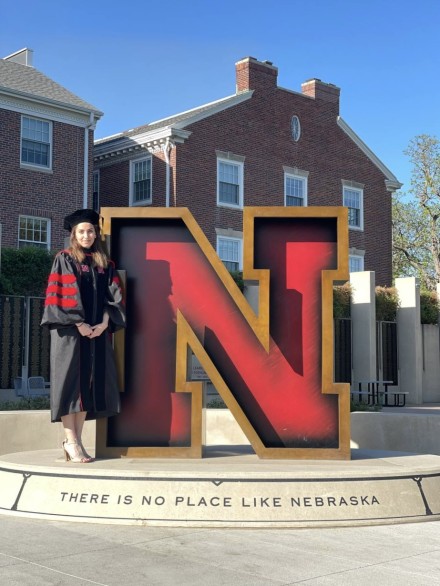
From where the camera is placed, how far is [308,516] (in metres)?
6.61

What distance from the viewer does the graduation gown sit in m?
7.64

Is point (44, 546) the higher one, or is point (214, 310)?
point (214, 310)

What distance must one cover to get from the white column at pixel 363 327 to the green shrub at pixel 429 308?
12.4ft

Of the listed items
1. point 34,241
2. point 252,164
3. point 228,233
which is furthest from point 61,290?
point 252,164

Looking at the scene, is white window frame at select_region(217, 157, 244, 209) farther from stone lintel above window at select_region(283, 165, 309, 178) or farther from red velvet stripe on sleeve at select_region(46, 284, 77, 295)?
red velvet stripe on sleeve at select_region(46, 284, 77, 295)

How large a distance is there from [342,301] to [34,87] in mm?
11983

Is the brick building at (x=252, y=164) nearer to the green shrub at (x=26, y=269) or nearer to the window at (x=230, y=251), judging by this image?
the window at (x=230, y=251)

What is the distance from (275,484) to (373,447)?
472 centimetres

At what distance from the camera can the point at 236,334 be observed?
817cm

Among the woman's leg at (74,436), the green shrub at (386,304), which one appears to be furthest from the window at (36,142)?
the woman's leg at (74,436)

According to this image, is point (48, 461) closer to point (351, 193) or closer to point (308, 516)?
point (308, 516)

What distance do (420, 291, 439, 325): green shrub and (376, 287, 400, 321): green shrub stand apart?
159 cm

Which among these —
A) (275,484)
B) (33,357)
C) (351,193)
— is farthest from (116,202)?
(275,484)

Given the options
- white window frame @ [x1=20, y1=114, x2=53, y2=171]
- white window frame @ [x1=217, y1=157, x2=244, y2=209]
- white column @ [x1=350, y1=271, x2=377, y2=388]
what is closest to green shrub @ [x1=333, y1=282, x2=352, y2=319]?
white column @ [x1=350, y1=271, x2=377, y2=388]
